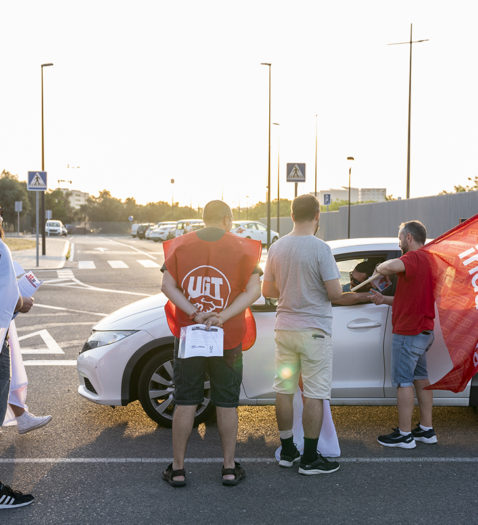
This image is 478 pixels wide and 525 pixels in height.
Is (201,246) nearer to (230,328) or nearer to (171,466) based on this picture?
(230,328)

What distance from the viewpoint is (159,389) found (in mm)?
5141

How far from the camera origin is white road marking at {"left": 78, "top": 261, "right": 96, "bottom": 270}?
2270 centimetres

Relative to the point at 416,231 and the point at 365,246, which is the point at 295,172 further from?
the point at 416,231

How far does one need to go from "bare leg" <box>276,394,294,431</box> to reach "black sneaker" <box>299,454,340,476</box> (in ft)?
0.84

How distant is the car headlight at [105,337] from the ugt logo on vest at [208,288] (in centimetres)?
132

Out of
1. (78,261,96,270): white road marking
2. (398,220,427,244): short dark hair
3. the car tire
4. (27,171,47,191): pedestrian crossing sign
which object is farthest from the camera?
(78,261,96,270): white road marking

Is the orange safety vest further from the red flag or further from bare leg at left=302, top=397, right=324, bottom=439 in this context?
the red flag

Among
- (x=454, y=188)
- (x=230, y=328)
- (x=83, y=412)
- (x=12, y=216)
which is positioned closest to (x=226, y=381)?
(x=230, y=328)

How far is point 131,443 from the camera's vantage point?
4.91 metres

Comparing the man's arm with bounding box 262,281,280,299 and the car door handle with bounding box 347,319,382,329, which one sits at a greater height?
the man's arm with bounding box 262,281,280,299

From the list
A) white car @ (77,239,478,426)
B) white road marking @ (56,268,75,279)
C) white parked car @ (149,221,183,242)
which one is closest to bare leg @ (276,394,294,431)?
white car @ (77,239,478,426)

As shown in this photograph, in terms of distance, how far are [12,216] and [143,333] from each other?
306 feet

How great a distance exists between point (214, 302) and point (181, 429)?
0.81 meters

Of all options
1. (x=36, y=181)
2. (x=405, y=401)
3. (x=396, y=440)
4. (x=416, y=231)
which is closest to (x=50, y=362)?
(x=396, y=440)
